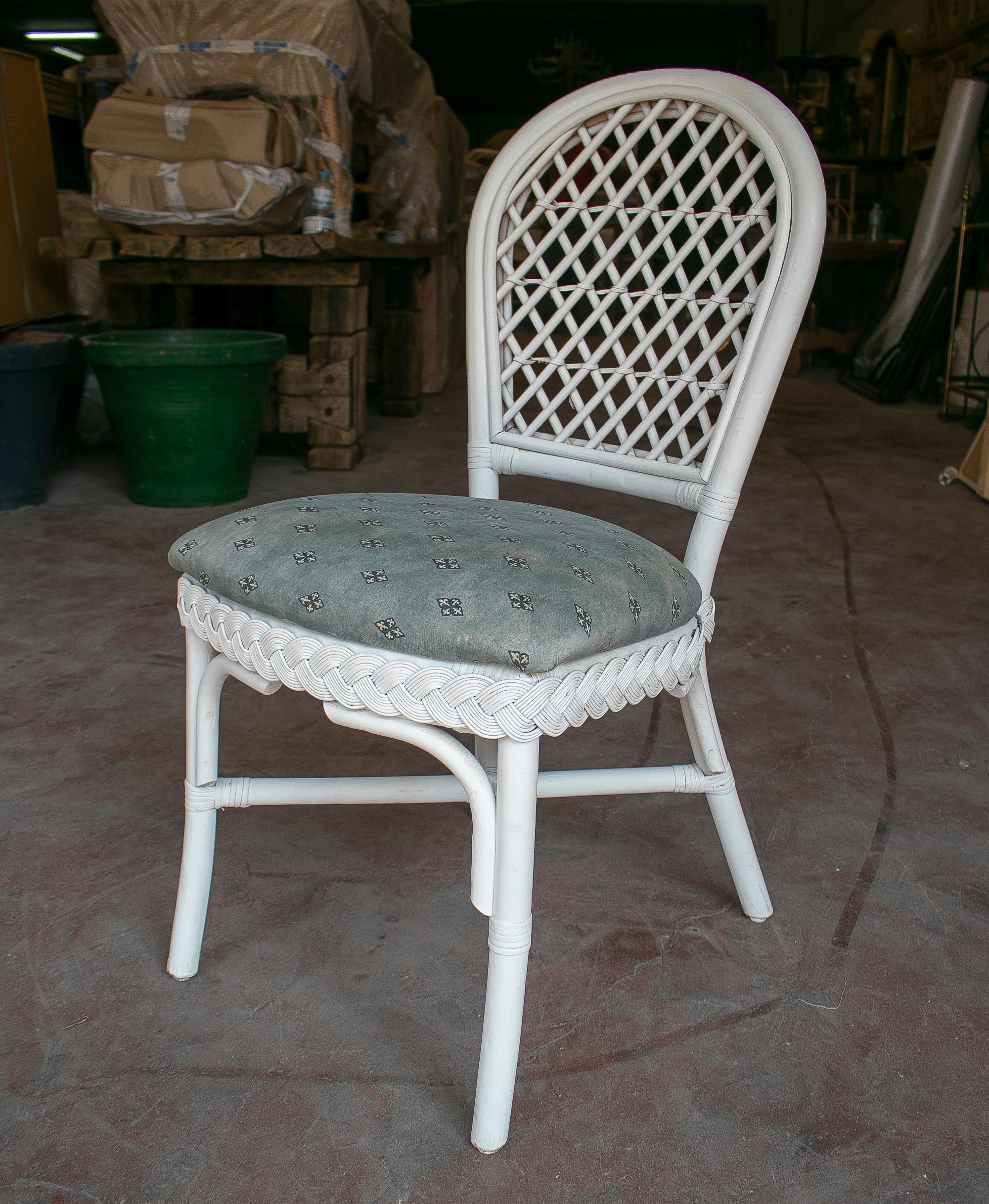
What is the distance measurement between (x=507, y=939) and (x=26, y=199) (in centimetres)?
360

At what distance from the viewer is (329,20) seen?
2.84m

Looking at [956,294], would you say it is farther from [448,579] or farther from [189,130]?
[448,579]

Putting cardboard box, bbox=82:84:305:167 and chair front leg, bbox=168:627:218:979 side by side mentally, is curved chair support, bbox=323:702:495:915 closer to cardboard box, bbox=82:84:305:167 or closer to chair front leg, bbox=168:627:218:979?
chair front leg, bbox=168:627:218:979

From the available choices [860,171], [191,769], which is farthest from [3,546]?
[860,171]

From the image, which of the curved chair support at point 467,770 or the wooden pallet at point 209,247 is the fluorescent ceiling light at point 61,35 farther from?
the curved chair support at point 467,770

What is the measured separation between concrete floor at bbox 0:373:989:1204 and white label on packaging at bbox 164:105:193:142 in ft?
5.13

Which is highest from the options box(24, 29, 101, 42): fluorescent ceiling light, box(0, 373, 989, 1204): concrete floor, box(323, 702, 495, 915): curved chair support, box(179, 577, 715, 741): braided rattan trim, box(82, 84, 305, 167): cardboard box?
box(24, 29, 101, 42): fluorescent ceiling light

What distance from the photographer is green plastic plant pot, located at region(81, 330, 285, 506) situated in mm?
2525

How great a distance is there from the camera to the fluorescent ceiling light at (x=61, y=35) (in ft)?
33.1

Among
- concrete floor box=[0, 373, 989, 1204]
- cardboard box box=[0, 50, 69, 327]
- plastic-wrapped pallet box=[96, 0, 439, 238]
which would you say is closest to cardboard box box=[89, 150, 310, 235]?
plastic-wrapped pallet box=[96, 0, 439, 238]

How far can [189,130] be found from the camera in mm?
2738

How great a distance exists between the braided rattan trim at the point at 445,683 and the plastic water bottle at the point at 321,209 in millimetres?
2371

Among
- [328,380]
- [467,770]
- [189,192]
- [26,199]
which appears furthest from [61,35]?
[467,770]

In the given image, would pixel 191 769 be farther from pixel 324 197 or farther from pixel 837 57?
pixel 837 57
